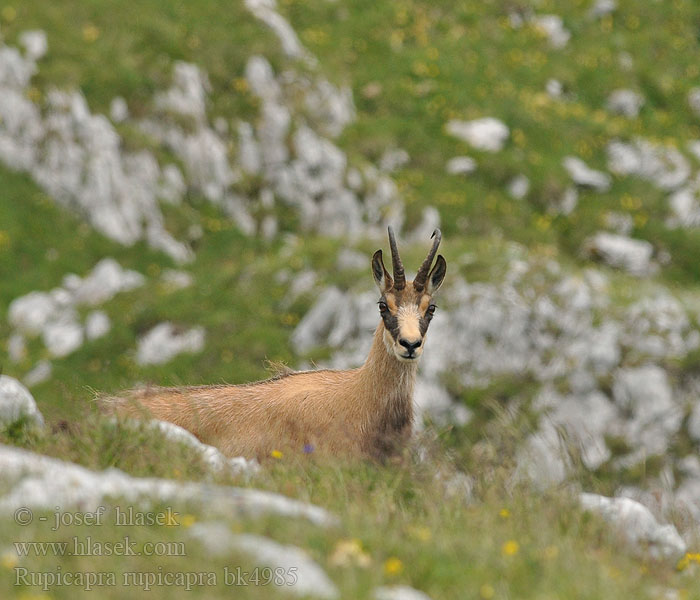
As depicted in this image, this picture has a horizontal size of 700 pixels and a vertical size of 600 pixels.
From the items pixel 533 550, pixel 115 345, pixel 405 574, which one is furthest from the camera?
pixel 115 345

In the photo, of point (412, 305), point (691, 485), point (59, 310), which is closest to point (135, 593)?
point (412, 305)

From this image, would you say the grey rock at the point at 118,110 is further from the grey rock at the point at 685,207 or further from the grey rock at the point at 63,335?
the grey rock at the point at 685,207

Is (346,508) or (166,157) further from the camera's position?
(166,157)

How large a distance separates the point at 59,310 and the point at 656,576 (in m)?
25.0

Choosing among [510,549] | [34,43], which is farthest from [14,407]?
[34,43]

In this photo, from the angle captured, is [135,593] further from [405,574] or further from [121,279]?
[121,279]

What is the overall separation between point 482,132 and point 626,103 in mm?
8331

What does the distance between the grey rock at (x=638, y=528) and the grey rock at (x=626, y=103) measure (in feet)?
117

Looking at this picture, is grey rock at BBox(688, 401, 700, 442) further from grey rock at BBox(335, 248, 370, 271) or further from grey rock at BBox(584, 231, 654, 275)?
grey rock at BBox(335, 248, 370, 271)

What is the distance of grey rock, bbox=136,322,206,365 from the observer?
86.0 feet

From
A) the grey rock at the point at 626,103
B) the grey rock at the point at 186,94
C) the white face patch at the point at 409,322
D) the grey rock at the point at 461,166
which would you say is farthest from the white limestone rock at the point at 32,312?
the grey rock at the point at 626,103

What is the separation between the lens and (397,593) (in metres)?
5.34

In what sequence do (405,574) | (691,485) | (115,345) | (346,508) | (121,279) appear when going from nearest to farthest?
(405,574) → (346,508) → (691,485) → (115,345) → (121,279)

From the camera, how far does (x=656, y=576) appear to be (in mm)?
6789
